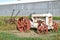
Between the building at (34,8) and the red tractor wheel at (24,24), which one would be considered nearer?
the red tractor wheel at (24,24)

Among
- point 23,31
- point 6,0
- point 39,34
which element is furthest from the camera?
point 6,0

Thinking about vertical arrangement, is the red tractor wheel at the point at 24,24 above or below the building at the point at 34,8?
below

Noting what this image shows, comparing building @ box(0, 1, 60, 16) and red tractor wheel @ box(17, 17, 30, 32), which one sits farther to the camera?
building @ box(0, 1, 60, 16)

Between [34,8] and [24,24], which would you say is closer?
[24,24]

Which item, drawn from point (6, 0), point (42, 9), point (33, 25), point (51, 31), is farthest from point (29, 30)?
point (6, 0)

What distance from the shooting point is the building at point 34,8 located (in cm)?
1698

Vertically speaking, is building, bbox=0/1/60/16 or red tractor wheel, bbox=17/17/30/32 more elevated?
building, bbox=0/1/60/16

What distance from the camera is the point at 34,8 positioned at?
56.7 ft

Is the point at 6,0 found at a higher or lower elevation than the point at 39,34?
higher

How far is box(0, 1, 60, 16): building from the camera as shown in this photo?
55.7 ft

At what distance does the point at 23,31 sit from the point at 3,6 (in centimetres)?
608

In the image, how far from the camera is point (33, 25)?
39.7 feet

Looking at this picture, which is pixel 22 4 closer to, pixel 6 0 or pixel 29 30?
pixel 6 0

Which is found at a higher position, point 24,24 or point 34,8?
point 34,8
